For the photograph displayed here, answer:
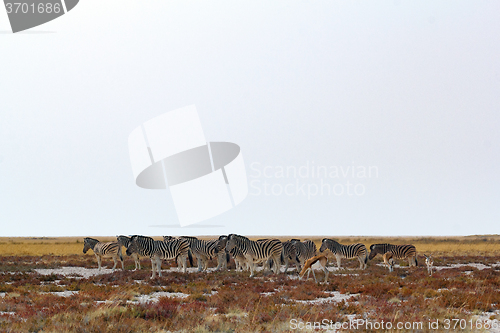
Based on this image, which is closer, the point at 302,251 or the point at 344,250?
the point at 302,251

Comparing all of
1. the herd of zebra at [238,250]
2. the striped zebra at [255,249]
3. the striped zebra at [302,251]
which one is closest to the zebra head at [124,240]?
the herd of zebra at [238,250]

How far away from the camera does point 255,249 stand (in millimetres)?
24203

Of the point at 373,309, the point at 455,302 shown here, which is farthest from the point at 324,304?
the point at 455,302

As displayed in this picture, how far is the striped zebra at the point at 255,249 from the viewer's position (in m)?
23.7

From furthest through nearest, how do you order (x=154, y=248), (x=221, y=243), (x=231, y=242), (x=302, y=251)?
(x=302, y=251) → (x=221, y=243) → (x=154, y=248) → (x=231, y=242)

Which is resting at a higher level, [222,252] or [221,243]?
[221,243]

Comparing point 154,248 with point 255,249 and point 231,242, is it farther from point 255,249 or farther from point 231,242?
point 255,249

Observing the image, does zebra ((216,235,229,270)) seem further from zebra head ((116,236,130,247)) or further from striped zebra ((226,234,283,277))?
zebra head ((116,236,130,247))

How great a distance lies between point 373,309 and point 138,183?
2813 cm

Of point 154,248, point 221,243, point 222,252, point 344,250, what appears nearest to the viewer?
point 154,248

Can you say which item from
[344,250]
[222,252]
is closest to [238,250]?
[222,252]

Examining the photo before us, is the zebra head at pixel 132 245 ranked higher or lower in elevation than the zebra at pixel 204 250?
higher

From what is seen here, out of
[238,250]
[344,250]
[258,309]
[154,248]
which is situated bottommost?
[258,309]

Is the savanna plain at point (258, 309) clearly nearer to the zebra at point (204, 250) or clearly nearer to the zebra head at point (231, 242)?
the zebra head at point (231, 242)
